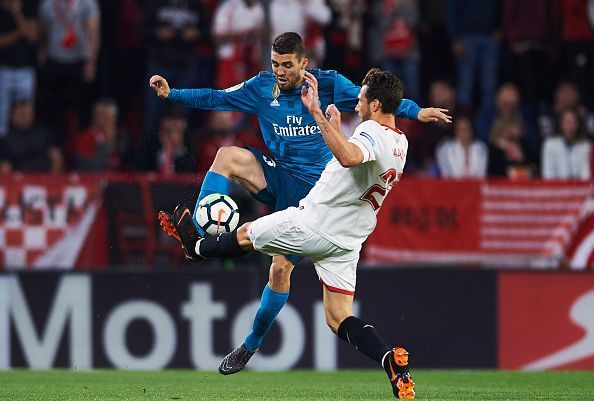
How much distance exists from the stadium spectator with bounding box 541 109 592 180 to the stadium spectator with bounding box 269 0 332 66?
2.77m

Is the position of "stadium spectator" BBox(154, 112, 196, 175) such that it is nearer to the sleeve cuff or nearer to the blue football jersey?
the blue football jersey

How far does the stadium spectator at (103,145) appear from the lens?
48.5ft

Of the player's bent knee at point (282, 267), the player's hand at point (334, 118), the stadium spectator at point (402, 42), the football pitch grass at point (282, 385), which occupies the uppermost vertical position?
the stadium spectator at point (402, 42)

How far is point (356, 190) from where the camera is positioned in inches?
358

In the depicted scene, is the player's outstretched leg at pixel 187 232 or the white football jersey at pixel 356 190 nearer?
the white football jersey at pixel 356 190

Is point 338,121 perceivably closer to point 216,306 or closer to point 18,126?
point 216,306

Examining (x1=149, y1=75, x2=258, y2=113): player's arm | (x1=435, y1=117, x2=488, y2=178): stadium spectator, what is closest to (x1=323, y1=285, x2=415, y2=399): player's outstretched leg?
(x1=149, y1=75, x2=258, y2=113): player's arm

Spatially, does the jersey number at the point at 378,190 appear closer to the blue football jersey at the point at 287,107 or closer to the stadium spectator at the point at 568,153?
the blue football jersey at the point at 287,107

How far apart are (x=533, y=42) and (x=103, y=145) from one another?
5465 mm

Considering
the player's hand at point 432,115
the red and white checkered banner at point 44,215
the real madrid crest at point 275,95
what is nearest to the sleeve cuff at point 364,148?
the player's hand at point 432,115

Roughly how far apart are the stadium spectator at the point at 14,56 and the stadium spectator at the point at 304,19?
2.77 m

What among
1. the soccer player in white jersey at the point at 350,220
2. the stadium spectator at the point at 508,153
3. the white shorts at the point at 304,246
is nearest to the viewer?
the soccer player in white jersey at the point at 350,220

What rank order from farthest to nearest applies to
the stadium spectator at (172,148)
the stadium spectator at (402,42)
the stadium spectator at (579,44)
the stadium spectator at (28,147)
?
the stadium spectator at (579,44) < the stadium spectator at (402,42) < the stadium spectator at (28,147) < the stadium spectator at (172,148)

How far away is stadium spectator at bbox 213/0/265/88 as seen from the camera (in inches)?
620
